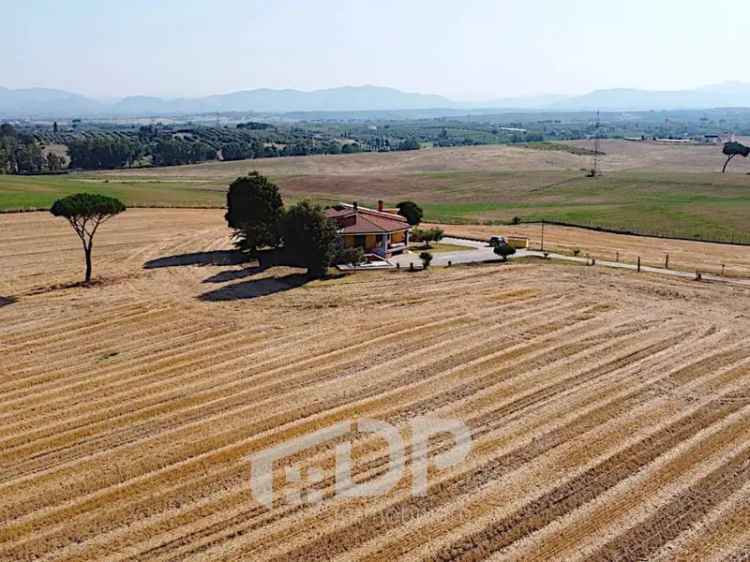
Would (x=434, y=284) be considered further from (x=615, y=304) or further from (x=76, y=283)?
(x=76, y=283)

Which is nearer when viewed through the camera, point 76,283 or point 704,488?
point 704,488

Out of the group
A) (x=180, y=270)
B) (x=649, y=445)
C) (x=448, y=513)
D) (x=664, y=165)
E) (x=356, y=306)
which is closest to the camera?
(x=448, y=513)

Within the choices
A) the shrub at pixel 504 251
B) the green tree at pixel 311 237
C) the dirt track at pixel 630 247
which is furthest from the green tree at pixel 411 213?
the green tree at pixel 311 237

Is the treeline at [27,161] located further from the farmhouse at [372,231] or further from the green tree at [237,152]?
the farmhouse at [372,231]

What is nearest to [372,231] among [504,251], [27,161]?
[504,251]

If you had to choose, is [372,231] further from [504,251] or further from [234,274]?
[234,274]

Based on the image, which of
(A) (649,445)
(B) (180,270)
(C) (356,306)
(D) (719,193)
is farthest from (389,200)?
(A) (649,445)
